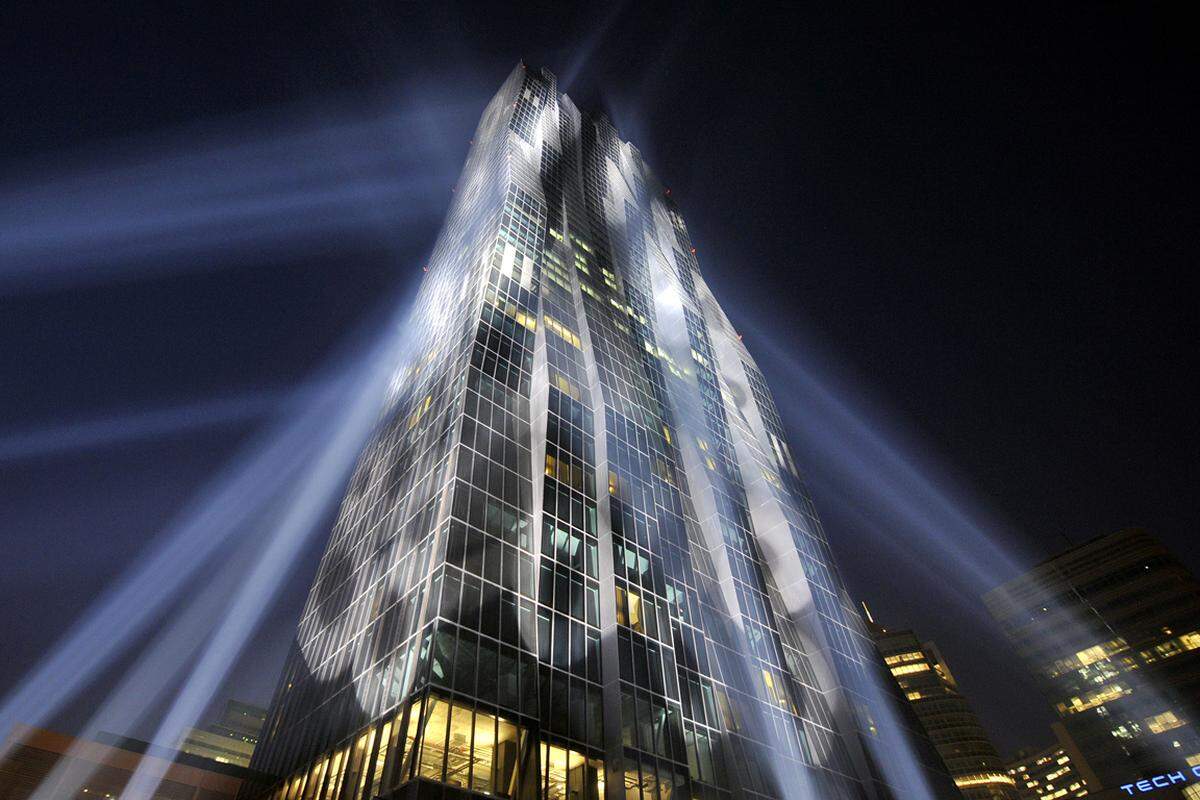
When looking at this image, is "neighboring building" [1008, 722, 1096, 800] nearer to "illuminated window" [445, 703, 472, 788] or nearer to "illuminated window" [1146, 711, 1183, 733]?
"illuminated window" [1146, 711, 1183, 733]

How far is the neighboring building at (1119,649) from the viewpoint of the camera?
90.4 metres

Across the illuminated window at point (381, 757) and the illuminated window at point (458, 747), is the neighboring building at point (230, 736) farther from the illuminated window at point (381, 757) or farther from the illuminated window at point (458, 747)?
the illuminated window at point (458, 747)

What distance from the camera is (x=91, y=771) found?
39625 mm

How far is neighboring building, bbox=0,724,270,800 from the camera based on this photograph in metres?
38.2

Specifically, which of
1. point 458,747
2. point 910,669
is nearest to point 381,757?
point 458,747

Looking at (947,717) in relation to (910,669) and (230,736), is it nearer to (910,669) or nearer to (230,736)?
(910,669)

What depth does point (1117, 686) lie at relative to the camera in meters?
98.4

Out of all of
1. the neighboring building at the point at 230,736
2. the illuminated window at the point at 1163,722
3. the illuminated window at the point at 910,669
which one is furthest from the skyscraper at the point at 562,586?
the neighboring building at the point at 230,736

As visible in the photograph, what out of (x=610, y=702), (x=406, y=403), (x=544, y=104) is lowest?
(x=610, y=702)

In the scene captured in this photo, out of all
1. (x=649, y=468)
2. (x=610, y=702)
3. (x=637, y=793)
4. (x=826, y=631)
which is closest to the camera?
(x=637, y=793)

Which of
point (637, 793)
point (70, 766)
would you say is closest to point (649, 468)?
point (637, 793)

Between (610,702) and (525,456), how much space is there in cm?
1485

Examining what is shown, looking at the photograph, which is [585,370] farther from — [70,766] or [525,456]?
[70,766]

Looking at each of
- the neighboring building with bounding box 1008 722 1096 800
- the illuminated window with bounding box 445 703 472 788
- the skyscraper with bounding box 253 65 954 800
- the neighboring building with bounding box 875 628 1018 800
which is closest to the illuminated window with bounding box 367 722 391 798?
the skyscraper with bounding box 253 65 954 800
